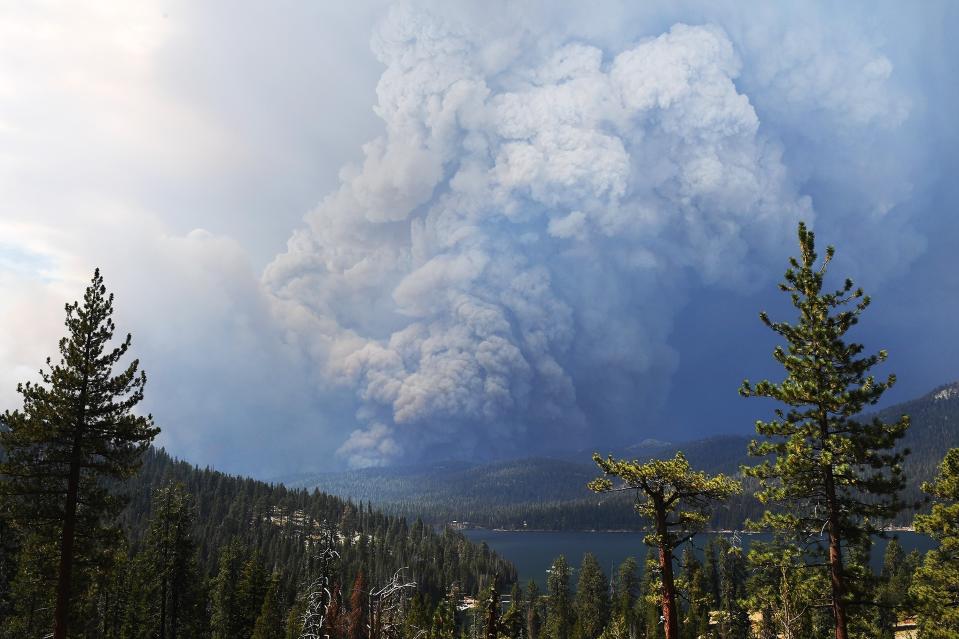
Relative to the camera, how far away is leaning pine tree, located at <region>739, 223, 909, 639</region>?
22.1 m

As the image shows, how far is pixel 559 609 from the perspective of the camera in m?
107

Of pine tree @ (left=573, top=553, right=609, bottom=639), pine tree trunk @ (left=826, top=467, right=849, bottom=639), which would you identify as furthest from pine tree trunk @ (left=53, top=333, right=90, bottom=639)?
pine tree @ (left=573, top=553, right=609, bottom=639)

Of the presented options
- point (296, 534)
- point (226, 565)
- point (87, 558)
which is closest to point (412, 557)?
point (296, 534)

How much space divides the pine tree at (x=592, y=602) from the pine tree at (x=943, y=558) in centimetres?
7808

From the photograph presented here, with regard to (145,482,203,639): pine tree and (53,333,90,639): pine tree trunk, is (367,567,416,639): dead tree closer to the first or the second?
(53,333,90,639): pine tree trunk

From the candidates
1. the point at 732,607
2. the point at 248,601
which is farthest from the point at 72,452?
the point at 732,607

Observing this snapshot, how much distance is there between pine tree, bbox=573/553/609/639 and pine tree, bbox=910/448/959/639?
78.1 metres

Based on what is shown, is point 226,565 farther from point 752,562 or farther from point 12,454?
point 752,562

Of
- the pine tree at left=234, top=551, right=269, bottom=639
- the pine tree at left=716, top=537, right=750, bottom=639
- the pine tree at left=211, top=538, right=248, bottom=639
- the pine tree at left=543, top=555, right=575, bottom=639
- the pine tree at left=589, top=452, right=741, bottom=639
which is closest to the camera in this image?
the pine tree at left=589, top=452, right=741, bottom=639

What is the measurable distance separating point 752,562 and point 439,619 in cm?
1259

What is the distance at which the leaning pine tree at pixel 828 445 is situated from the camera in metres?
22.1

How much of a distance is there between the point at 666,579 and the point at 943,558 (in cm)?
1886

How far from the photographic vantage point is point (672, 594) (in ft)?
75.3

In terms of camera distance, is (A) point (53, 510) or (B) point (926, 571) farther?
(B) point (926, 571)
